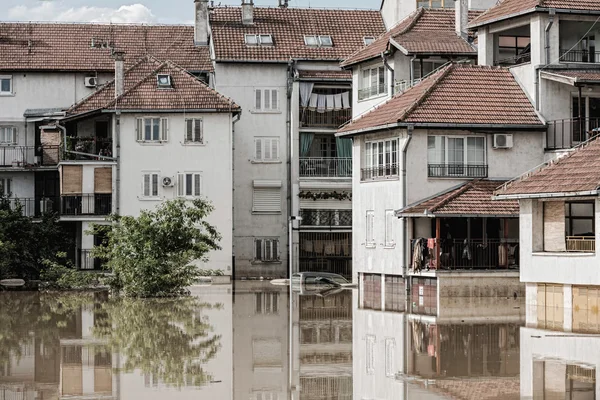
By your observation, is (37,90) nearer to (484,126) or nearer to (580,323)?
(484,126)

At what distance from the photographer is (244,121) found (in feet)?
228

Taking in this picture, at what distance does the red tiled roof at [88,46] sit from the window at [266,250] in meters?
9.70

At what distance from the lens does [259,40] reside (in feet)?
232

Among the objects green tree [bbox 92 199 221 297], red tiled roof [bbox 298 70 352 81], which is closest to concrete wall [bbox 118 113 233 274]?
red tiled roof [bbox 298 70 352 81]

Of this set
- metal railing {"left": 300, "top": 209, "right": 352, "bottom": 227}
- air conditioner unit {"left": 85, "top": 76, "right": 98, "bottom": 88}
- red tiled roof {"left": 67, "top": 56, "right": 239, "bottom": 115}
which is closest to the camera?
red tiled roof {"left": 67, "top": 56, "right": 239, "bottom": 115}

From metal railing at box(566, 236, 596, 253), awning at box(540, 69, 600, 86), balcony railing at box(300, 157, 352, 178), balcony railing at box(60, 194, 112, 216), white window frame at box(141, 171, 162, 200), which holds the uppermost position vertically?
awning at box(540, 69, 600, 86)

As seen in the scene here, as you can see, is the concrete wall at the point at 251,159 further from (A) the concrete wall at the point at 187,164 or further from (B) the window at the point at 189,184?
(B) the window at the point at 189,184

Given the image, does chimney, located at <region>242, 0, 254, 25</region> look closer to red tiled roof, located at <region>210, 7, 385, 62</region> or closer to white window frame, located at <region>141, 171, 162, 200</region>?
red tiled roof, located at <region>210, 7, 385, 62</region>

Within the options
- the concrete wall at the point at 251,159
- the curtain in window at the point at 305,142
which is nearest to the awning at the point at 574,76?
the curtain in window at the point at 305,142

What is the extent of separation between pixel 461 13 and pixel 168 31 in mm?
20879

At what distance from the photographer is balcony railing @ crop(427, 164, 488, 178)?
164 feet

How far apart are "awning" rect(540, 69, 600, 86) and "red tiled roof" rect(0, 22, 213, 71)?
25.2 metres

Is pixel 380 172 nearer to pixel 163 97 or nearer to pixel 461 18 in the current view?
pixel 461 18

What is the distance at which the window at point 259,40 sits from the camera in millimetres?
70312
